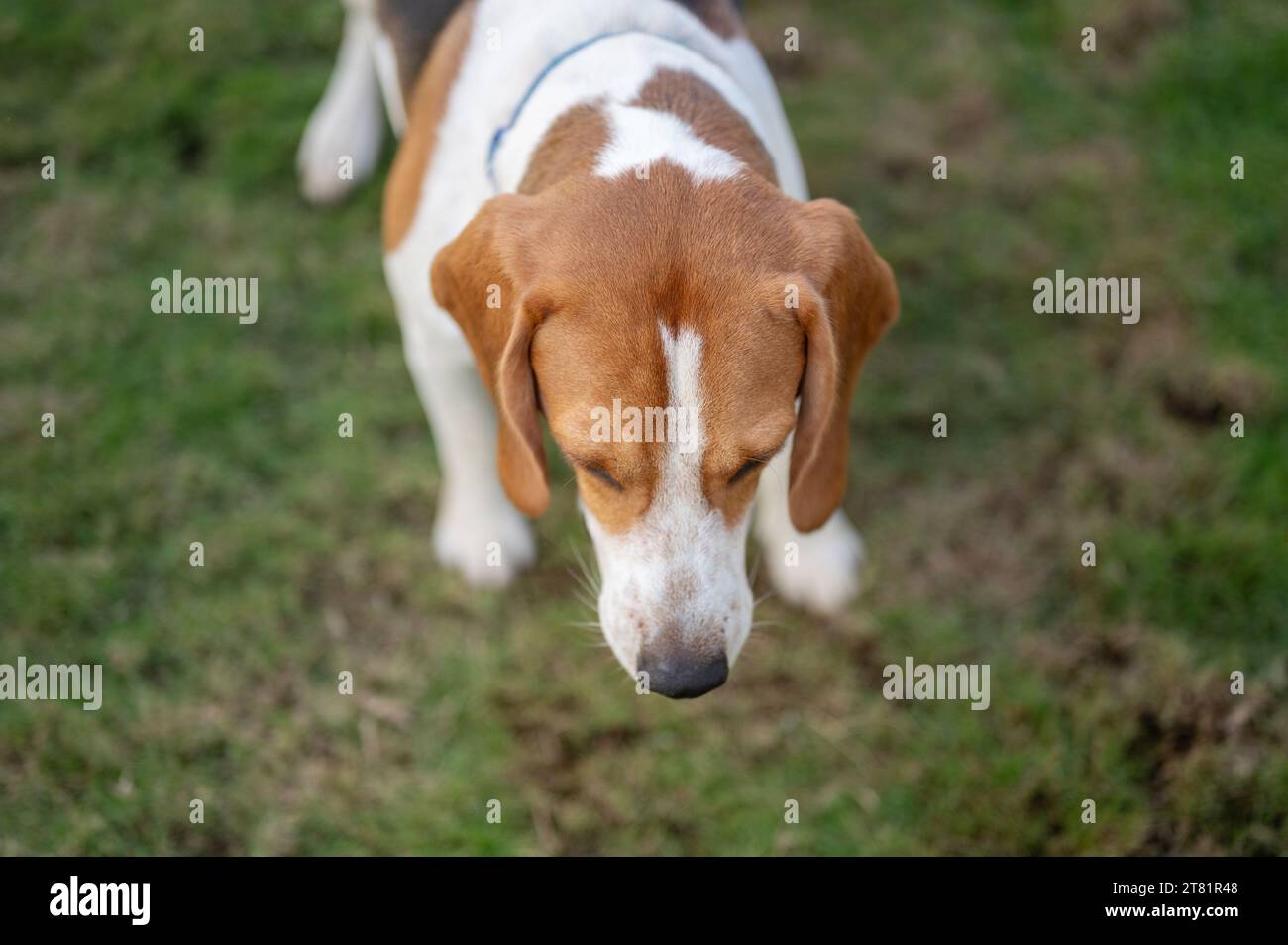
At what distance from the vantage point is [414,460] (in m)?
4.95

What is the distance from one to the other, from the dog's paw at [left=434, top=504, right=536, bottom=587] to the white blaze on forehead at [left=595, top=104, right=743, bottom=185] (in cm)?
191

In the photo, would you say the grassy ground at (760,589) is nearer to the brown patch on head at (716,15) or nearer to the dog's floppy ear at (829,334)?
the dog's floppy ear at (829,334)

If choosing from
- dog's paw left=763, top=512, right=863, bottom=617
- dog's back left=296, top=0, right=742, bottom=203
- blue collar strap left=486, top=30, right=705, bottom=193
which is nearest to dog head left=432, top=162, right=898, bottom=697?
blue collar strap left=486, top=30, right=705, bottom=193

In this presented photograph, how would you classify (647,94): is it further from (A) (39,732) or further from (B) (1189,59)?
(B) (1189,59)

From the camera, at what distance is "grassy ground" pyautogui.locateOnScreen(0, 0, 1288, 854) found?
4.16 m

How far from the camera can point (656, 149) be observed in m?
3.05

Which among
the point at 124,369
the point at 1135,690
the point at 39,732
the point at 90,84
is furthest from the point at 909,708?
the point at 90,84

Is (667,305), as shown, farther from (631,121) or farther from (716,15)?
(716,15)

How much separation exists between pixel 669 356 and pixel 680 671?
92 cm

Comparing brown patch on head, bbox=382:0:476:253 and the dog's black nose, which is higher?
brown patch on head, bbox=382:0:476:253

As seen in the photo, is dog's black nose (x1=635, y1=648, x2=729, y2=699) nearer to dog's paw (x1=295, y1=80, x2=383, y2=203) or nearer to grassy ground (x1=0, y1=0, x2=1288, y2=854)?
grassy ground (x1=0, y1=0, x2=1288, y2=854)

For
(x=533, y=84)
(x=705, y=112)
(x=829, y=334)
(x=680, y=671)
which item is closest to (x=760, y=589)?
(x=680, y=671)

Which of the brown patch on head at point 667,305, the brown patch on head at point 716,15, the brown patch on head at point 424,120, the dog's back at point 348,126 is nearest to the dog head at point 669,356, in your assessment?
the brown patch on head at point 667,305

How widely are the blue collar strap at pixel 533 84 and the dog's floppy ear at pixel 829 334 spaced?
3.13ft
